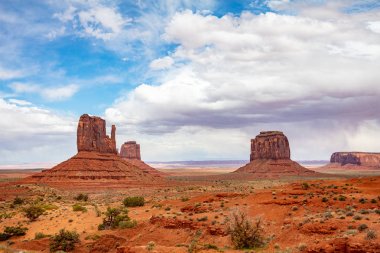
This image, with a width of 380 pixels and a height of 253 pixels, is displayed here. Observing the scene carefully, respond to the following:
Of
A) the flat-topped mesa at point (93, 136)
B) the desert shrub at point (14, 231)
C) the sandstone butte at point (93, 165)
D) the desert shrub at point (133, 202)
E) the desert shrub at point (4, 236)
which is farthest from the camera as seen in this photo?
the flat-topped mesa at point (93, 136)

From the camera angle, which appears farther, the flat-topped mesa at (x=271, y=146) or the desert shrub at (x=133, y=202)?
the flat-topped mesa at (x=271, y=146)

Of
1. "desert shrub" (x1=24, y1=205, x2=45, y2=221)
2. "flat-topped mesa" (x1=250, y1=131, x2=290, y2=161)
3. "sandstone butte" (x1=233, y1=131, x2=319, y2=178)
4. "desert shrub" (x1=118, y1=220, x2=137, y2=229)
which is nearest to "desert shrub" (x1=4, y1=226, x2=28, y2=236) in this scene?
"desert shrub" (x1=24, y1=205, x2=45, y2=221)

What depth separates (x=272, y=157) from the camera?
17425cm

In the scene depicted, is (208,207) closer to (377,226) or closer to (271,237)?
(271,237)

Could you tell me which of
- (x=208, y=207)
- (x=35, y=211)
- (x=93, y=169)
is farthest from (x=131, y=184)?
(x=208, y=207)

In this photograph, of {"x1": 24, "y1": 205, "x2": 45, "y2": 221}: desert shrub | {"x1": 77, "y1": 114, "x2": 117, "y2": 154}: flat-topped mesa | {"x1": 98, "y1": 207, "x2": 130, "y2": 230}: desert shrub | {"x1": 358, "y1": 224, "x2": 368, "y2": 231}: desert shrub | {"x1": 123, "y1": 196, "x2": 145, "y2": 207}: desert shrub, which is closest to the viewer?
{"x1": 358, "y1": 224, "x2": 368, "y2": 231}: desert shrub

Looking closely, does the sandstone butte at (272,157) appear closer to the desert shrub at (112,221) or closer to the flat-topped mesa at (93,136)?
the flat-topped mesa at (93,136)

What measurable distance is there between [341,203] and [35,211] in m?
32.5

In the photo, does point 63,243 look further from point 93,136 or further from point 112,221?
point 93,136

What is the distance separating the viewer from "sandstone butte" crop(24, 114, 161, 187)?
99.4m

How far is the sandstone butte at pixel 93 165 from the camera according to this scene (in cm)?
9944

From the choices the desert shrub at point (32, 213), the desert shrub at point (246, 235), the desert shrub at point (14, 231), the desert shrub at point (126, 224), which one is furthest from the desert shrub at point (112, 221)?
the desert shrub at point (246, 235)

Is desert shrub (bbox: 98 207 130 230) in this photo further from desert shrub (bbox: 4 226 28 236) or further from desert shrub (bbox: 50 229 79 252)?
desert shrub (bbox: 4 226 28 236)

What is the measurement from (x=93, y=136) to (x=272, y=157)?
94.3 meters
